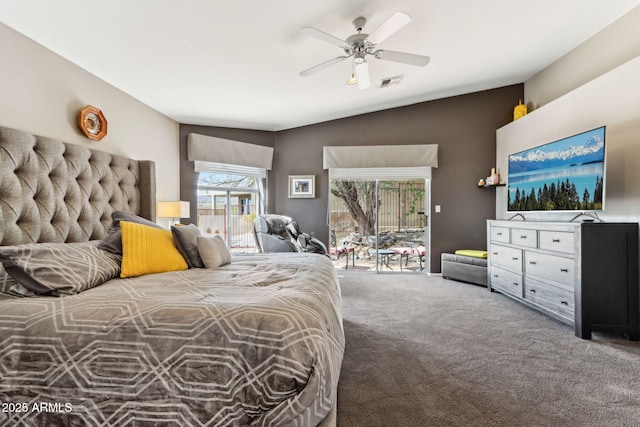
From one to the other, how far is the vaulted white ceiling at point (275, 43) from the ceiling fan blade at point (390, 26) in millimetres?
255

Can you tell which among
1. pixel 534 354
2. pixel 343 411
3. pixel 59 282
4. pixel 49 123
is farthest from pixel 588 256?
pixel 49 123

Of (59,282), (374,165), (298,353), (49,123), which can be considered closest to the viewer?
(298,353)

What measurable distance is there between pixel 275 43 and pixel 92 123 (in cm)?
178

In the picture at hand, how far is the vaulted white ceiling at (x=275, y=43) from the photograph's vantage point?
2.04 m

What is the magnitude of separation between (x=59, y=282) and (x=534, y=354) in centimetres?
289

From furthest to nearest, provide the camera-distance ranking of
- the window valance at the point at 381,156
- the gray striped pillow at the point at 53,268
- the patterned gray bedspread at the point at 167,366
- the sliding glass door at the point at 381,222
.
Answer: the sliding glass door at the point at 381,222, the window valance at the point at 381,156, the gray striped pillow at the point at 53,268, the patterned gray bedspread at the point at 167,366

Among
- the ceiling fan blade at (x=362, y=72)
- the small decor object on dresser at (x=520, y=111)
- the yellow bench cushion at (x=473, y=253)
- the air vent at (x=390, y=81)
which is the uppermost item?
the air vent at (x=390, y=81)

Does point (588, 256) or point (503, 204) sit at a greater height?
point (503, 204)

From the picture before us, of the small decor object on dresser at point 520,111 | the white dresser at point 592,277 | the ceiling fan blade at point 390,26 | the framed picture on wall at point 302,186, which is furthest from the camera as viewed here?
the framed picture on wall at point 302,186

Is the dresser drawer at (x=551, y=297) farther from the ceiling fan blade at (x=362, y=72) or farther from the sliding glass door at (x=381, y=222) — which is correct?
the ceiling fan blade at (x=362, y=72)

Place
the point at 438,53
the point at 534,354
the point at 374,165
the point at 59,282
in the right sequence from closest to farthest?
the point at 59,282, the point at 534,354, the point at 438,53, the point at 374,165

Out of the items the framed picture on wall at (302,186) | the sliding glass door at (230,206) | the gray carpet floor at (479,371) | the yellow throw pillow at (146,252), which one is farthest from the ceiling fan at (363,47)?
the sliding glass door at (230,206)

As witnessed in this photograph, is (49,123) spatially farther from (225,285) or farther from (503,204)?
(503,204)

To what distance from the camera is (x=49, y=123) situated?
7.42 ft
